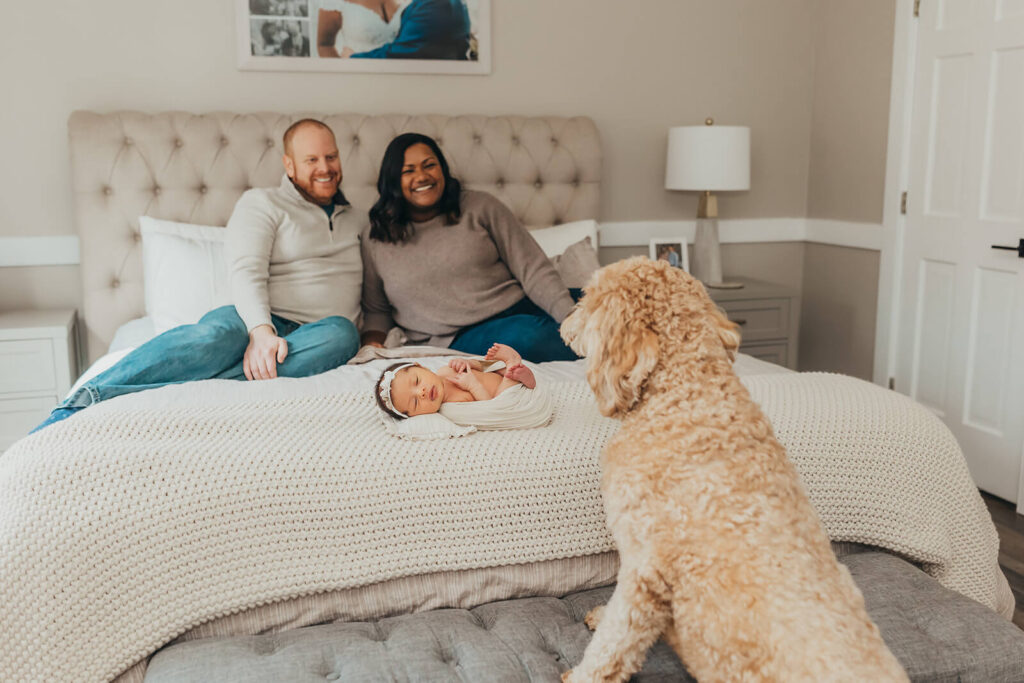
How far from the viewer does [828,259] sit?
4.19m

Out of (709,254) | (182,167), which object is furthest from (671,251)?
(182,167)

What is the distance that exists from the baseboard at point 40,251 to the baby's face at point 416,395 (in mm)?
→ 2127

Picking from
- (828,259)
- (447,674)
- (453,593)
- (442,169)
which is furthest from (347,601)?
(828,259)

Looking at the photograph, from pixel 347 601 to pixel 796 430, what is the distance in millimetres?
1006

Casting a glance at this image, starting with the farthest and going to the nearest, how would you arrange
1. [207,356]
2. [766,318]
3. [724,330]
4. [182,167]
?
[766,318] < [182,167] < [207,356] < [724,330]

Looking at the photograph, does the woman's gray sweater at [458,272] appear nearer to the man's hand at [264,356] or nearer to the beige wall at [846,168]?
the man's hand at [264,356]

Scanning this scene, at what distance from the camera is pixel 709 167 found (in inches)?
144

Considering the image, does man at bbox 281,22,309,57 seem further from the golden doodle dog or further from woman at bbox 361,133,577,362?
the golden doodle dog

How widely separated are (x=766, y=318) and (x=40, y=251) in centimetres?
295

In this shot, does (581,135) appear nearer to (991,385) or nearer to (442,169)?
(442,169)

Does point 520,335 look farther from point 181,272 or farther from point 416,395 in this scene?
point 181,272

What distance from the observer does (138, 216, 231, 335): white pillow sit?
2.97 m

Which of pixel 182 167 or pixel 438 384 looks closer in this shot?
Answer: pixel 438 384

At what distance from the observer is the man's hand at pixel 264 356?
2451 mm
